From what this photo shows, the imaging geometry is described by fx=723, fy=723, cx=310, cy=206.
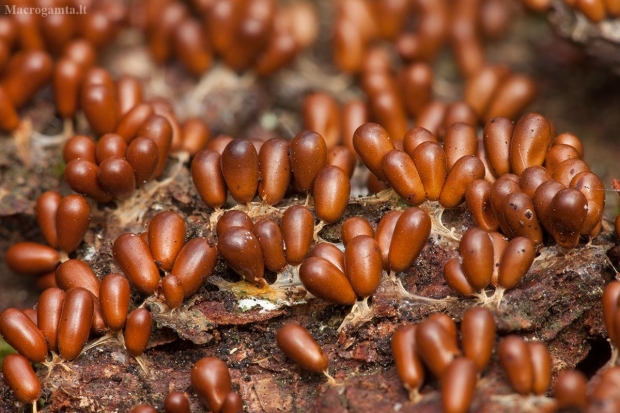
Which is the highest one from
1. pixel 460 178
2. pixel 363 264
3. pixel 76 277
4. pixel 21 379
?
pixel 460 178

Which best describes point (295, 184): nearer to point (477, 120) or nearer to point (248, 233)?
point (248, 233)

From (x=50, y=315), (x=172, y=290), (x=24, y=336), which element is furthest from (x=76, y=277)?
(x=172, y=290)

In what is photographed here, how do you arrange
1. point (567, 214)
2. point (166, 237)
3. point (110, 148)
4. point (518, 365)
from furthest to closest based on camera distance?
point (110, 148)
point (166, 237)
point (567, 214)
point (518, 365)

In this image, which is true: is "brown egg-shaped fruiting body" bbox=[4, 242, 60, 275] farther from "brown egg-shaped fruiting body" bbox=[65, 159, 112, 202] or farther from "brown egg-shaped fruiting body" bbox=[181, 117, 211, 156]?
"brown egg-shaped fruiting body" bbox=[181, 117, 211, 156]

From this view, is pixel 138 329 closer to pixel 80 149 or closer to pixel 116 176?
pixel 116 176

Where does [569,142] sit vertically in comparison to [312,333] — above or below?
above

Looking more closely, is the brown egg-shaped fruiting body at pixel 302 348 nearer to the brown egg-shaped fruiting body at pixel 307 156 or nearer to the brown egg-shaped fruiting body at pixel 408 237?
the brown egg-shaped fruiting body at pixel 408 237

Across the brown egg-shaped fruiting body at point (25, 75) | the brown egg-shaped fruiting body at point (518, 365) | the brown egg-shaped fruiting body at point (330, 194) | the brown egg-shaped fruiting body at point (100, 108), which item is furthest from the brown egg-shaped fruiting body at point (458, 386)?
the brown egg-shaped fruiting body at point (25, 75)

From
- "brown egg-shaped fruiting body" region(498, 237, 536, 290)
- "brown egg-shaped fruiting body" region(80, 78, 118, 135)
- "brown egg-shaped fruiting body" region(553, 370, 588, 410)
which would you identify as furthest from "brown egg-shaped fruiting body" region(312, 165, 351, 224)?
"brown egg-shaped fruiting body" region(80, 78, 118, 135)
